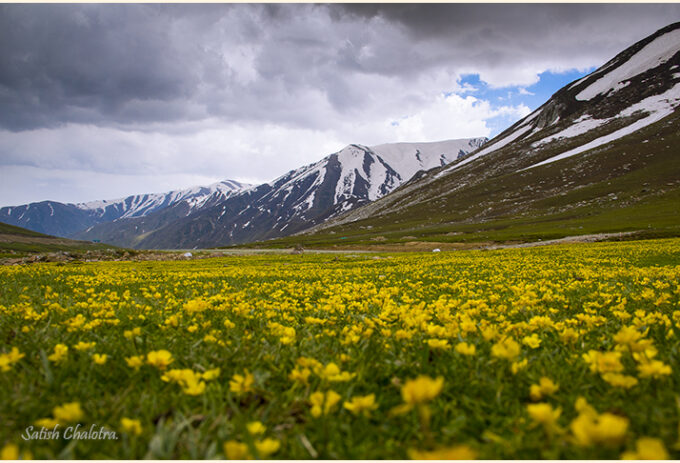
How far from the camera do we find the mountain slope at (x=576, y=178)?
90812 millimetres

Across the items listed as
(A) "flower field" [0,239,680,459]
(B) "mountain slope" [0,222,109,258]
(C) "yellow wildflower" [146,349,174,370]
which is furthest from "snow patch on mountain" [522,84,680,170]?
(B) "mountain slope" [0,222,109,258]

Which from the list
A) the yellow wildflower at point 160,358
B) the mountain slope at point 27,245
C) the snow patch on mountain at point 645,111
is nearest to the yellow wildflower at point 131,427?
the yellow wildflower at point 160,358

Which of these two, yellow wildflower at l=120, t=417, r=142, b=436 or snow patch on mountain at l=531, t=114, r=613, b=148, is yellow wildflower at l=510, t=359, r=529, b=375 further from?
A: snow patch on mountain at l=531, t=114, r=613, b=148

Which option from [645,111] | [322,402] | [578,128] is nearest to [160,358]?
[322,402]

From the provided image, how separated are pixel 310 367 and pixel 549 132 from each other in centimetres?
22163

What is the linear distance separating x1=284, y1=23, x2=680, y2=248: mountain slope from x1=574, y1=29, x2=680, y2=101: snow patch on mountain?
57 centimetres

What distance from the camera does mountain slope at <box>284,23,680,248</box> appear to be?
298 ft

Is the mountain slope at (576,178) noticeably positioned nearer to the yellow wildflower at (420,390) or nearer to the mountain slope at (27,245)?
the yellow wildflower at (420,390)

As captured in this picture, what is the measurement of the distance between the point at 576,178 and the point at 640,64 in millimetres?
128094

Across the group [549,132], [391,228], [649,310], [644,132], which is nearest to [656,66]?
[549,132]

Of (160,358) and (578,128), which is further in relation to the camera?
(578,128)

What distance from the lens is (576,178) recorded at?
126062 mm

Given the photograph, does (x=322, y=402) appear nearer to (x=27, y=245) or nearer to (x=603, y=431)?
(x=603, y=431)

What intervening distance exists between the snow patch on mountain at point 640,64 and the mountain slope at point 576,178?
1.87ft
